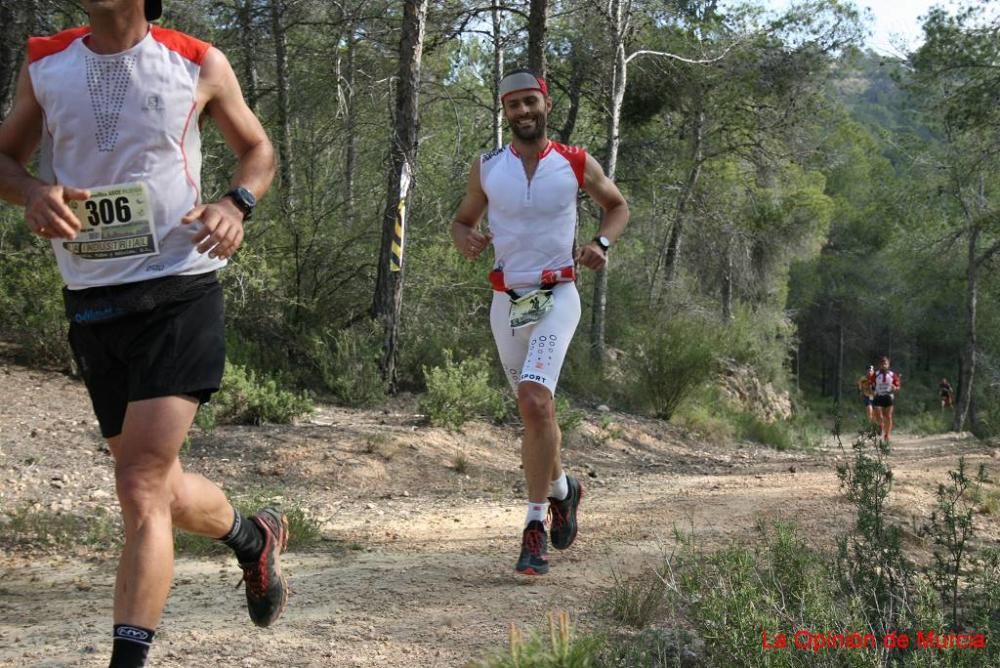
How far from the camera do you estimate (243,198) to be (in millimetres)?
3051

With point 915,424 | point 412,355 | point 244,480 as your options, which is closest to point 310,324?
point 412,355

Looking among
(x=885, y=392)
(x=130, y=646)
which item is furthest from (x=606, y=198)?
(x=885, y=392)

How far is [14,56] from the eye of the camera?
11.5 m

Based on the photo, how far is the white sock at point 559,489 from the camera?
4.92 m

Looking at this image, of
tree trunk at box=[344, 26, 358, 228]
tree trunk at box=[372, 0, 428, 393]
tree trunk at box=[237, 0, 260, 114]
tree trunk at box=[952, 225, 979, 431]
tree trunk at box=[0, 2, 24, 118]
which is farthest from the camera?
tree trunk at box=[952, 225, 979, 431]

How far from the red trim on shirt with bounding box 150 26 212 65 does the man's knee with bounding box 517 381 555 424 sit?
2.16 metres

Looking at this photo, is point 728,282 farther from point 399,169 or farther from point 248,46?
point 399,169

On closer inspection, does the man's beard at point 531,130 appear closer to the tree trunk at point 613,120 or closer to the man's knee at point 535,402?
the man's knee at point 535,402

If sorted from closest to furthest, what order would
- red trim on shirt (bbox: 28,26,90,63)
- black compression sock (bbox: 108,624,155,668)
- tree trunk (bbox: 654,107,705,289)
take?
black compression sock (bbox: 108,624,155,668) → red trim on shirt (bbox: 28,26,90,63) → tree trunk (bbox: 654,107,705,289)

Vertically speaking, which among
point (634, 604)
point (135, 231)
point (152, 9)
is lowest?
point (634, 604)

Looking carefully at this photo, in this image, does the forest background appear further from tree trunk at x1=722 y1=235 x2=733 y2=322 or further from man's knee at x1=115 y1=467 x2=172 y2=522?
man's knee at x1=115 y1=467 x2=172 y2=522

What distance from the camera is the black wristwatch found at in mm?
3021

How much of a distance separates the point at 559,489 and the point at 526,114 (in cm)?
180

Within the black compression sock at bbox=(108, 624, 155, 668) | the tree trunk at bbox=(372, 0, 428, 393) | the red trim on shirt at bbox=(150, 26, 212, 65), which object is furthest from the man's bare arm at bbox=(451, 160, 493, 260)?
the tree trunk at bbox=(372, 0, 428, 393)
